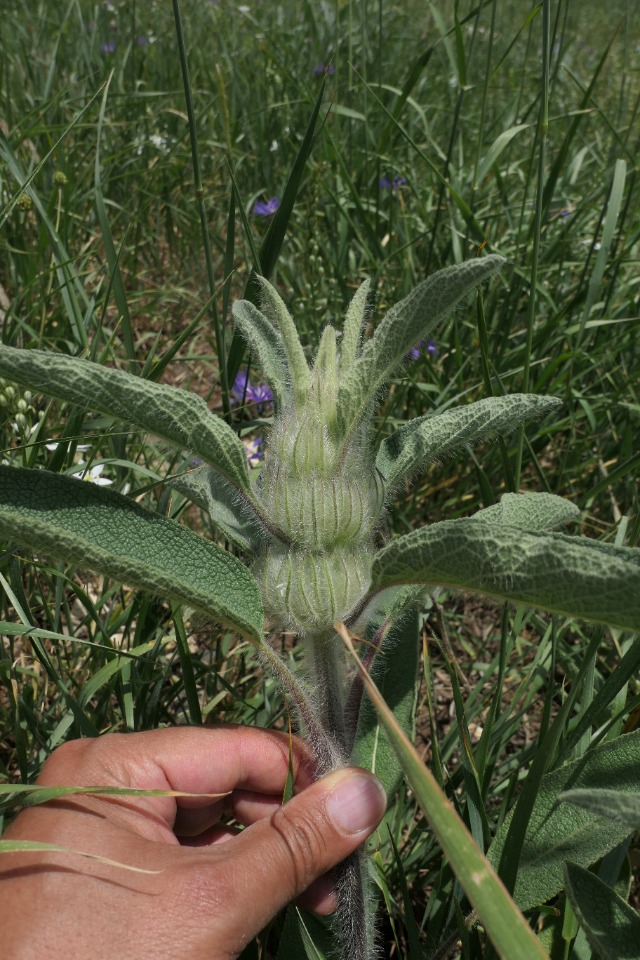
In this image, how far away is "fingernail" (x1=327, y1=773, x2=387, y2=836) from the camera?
4.13 ft

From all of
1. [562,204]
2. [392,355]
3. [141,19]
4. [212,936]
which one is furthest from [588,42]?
[212,936]

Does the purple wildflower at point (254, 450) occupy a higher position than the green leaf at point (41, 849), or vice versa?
the green leaf at point (41, 849)

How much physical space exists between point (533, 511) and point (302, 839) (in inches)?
25.8

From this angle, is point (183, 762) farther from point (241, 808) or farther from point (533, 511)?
point (533, 511)

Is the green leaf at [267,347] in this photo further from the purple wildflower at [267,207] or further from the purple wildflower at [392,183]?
the purple wildflower at [267,207]

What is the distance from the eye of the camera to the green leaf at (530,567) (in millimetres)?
818

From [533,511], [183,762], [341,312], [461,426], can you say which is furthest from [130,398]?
[341,312]

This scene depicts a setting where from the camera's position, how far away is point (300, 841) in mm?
1241

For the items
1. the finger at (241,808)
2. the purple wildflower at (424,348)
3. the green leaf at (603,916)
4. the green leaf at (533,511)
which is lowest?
the finger at (241,808)

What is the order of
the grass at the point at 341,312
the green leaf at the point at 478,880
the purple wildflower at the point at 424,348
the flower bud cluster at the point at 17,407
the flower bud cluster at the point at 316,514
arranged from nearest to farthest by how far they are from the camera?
1. the green leaf at the point at 478,880
2. the flower bud cluster at the point at 316,514
3. the grass at the point at 341,312
4. the flower bud cluster at the point at 17,407
5. the purple wildflower at the point at 424,348

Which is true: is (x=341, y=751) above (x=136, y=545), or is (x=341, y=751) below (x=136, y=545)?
below

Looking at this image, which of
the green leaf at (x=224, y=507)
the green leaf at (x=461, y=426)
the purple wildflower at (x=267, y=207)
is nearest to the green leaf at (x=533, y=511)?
the green leaf at (x=461, y=426)

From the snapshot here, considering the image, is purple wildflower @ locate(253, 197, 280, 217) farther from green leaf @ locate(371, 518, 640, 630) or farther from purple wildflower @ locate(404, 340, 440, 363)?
green leaf @ locate(371, 518, 640, 630)

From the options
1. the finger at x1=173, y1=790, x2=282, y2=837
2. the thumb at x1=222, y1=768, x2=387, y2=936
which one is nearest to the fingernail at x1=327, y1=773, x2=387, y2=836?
the thumb at x1=222, y1=768, x2=387, y2=936
